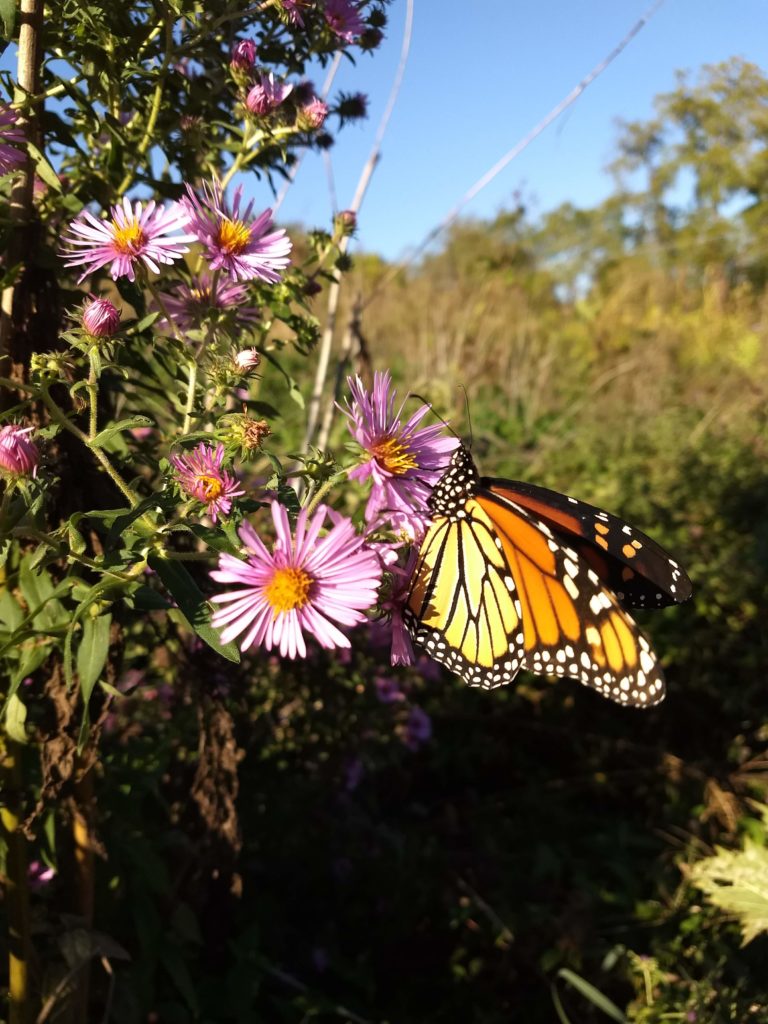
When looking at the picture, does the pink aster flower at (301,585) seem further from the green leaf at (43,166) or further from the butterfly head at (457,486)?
the green leaf at (43,166)

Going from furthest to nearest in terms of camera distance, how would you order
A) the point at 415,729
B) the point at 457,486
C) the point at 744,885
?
1. the point at 415,729
2. the point at 744,885
3. the point at 457,486

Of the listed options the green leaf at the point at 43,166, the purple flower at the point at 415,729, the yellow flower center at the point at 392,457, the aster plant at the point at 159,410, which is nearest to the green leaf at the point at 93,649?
the aster plant at the point at 159,410

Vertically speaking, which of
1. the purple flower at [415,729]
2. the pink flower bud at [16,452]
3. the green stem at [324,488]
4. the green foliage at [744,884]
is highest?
the pink flower bud at [16,452]

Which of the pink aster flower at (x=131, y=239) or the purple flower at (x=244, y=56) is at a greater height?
the purple flower at (x=244, y=56)

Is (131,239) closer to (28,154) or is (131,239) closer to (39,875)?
(28,154)

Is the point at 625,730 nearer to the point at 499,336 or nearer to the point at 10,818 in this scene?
the point at 10,818

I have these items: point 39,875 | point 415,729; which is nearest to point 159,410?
point 39,875

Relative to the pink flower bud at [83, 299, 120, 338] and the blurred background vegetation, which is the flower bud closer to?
the pink flower bud at [83, 299, 120, 338]
